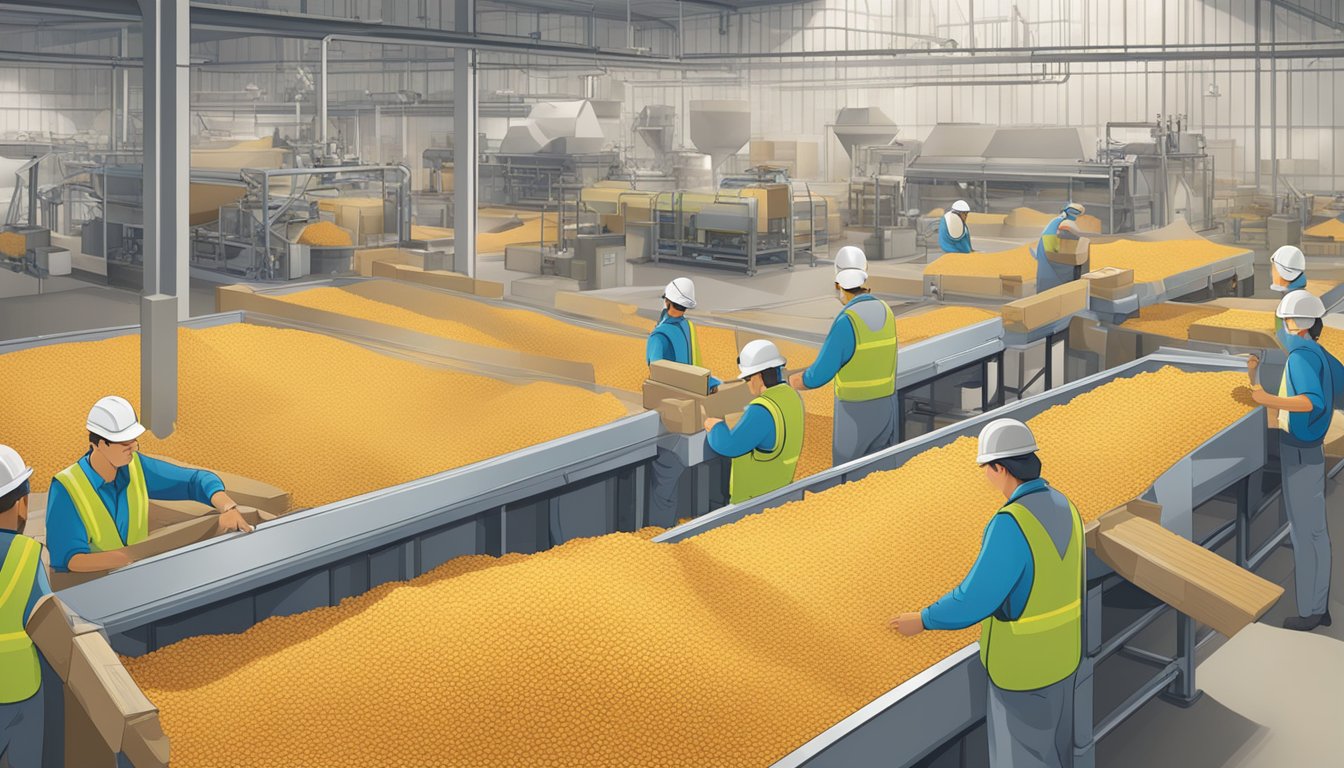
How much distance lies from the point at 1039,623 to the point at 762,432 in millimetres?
1670

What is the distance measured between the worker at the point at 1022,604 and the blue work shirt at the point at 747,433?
1459 mm

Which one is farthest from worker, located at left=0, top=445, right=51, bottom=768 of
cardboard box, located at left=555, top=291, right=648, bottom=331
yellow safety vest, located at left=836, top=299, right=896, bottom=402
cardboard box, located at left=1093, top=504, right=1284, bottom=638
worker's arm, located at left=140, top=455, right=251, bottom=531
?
cardboard box, located at left=555, top=291, right=648, bottom=331

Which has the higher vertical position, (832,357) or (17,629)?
(832,357)

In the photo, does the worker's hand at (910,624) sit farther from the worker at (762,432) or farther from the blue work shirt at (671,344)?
the blue work shirt at (671,344)

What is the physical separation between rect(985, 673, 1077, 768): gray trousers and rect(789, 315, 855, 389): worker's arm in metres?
2.33

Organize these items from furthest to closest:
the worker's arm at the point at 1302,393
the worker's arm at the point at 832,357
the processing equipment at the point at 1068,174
Answer: the processing equipment at the point at 1068,174 < the worker's arm at the point at 832,357 < the worker's arm at the point at 1302,393

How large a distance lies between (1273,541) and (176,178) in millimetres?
4909

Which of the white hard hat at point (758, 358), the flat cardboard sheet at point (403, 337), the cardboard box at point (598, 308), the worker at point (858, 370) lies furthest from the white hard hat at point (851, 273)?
the cardboard box at point (598, 308)

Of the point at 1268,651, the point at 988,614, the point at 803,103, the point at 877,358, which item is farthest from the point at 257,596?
the point at 803,103

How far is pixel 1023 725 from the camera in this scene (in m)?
2.83

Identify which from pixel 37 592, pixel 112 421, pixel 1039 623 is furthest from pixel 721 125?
pixel 37 592

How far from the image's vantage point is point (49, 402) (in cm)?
494

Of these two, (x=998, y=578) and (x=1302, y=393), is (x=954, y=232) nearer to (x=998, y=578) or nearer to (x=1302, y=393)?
(x=1302, y=393)

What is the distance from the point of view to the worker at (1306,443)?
4551 millimetres
